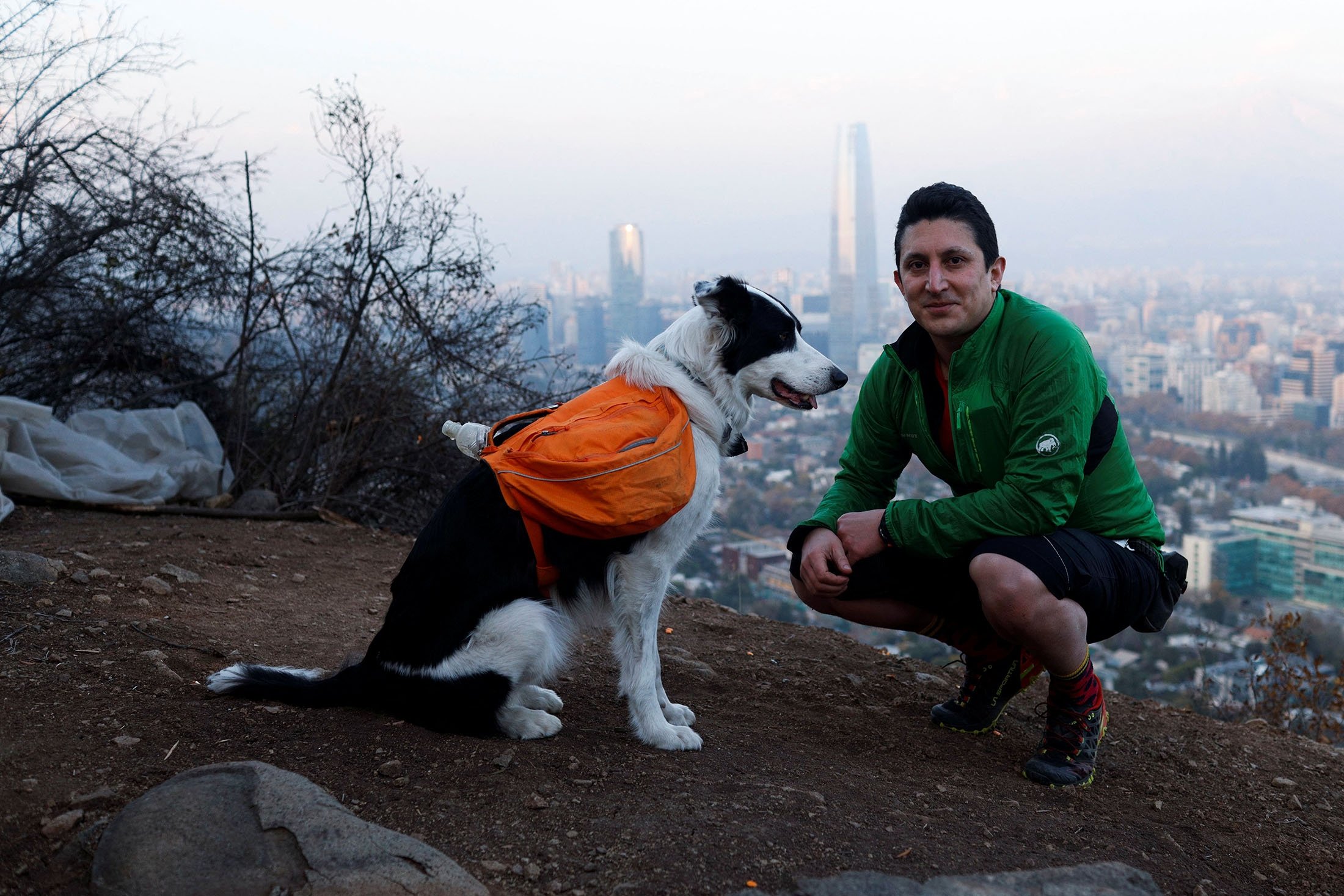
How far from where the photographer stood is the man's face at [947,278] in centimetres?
301

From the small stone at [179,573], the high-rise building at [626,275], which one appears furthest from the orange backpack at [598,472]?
the high-rise building at [626,275]

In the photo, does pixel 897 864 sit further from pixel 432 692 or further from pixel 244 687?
pixel 244 687

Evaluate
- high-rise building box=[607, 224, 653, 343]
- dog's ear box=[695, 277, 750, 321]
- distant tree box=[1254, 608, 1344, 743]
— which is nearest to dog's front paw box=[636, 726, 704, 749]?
dog's ear box=[695, 277, 750, 321]

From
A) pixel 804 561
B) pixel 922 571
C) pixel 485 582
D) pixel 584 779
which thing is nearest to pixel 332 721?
pixel 485 582

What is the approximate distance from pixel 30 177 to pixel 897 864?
6412mm

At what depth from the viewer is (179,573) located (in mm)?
4348

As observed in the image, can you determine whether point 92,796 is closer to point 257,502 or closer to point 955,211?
point 955,211

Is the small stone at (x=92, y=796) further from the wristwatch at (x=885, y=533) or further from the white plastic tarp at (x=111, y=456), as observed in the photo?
the white plastic tarp at (x=111, y=456)

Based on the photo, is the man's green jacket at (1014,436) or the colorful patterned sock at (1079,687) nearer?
the man's green jacket at (1014,436)

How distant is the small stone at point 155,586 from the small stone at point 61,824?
6.45 feet

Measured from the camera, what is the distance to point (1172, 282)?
119 feet

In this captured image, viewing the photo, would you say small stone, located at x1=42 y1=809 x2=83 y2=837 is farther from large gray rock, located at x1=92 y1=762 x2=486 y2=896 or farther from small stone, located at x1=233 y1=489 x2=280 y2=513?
small stone, located at x1=233 y1=489 x2=280 y2=513

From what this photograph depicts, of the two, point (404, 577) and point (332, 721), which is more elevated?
point (404, 577)

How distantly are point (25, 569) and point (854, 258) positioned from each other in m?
13.6
